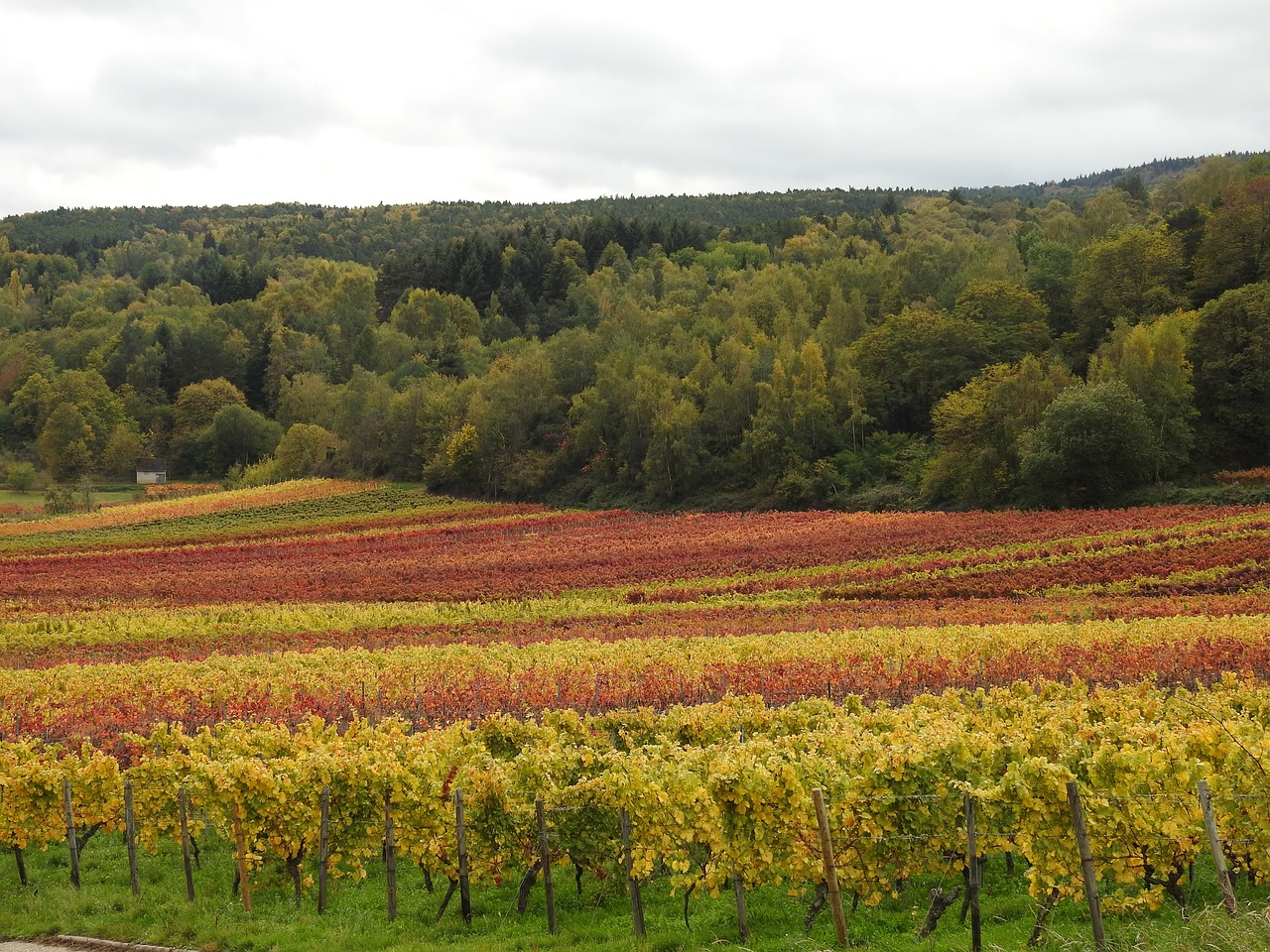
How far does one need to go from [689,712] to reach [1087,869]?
26.5 feet

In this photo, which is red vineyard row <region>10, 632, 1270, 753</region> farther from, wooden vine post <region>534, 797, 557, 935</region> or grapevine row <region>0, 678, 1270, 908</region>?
wooden vine post <region>534, 797, 557, 935</region>

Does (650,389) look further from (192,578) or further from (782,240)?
(782,240)

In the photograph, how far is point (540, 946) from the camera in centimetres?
1252

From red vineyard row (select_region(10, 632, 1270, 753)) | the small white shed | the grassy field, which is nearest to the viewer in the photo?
the grassy field

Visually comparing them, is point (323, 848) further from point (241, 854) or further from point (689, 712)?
point (689, 712)

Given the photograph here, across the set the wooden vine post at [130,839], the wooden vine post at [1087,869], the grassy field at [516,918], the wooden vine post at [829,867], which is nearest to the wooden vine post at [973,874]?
the grassy field at [516,918]

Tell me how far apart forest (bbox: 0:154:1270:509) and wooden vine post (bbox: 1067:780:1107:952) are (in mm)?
55449

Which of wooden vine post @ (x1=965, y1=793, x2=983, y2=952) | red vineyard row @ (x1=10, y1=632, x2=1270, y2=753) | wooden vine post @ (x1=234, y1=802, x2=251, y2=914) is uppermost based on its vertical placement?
wooden vine post @ (x1=965, y1=793, x2=983, y2=952)

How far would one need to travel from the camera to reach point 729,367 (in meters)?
103

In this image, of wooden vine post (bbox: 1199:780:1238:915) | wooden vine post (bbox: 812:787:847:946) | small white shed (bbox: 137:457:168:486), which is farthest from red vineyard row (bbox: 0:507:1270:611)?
small white shed (bbox: 137:457:168:486)

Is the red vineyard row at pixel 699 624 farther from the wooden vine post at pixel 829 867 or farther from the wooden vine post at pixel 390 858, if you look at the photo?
the wooden vine post at pixel 829 867

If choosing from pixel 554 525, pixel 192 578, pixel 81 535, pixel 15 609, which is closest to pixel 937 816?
pixel 15 609

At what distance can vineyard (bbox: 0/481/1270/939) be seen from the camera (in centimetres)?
1218

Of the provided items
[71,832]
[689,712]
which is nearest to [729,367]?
[689,712]
